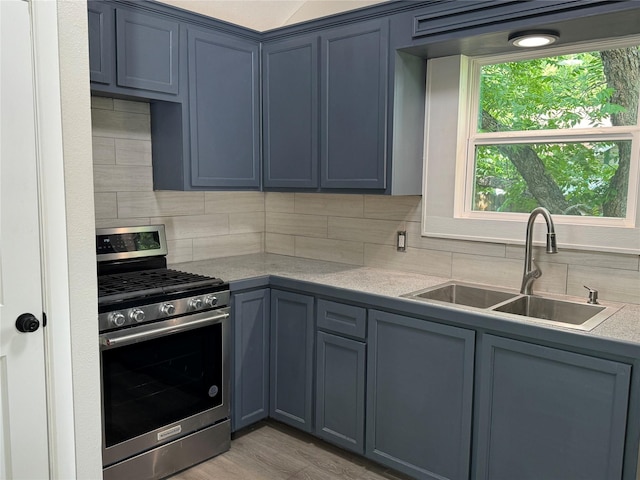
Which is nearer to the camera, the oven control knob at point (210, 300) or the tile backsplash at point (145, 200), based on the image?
the oven control knob at point (210, 300)

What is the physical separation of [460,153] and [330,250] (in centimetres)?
105

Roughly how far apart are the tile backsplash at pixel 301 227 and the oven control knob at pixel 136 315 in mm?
779

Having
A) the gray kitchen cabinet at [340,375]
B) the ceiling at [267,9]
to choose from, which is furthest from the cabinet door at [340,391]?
the ceiling at [267,9]

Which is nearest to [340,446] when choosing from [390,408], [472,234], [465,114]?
[390,408]

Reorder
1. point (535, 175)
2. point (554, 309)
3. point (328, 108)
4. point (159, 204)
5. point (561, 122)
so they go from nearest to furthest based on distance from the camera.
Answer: point (554, 309) → point (561, 122) → point (535, 175) → point (328, 108) → point (159, 204)

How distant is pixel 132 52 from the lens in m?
2.62

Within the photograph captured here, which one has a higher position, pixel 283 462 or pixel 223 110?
pixel 223 110

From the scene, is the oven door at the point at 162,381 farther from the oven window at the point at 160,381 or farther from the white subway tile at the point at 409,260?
the white subway tile at the point at 409,260

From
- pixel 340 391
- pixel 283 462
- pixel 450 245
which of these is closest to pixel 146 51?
pixel 450 245

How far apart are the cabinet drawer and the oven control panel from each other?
50cm

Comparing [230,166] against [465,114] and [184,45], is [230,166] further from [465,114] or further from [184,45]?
[465,114]

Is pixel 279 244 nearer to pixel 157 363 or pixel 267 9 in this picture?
pixel 157 363

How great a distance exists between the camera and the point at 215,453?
Answer: 109 inches

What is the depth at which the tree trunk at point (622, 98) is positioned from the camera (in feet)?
7.84
